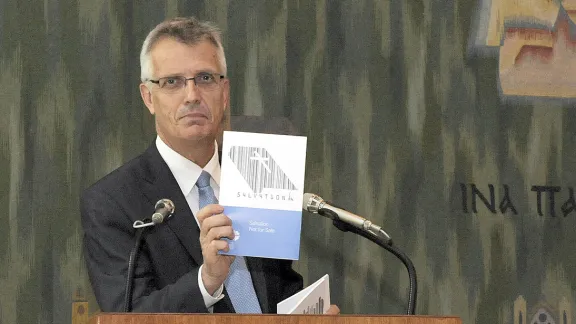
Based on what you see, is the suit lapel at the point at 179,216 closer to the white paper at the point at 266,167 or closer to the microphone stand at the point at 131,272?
the microphone stand at the point at 131,272

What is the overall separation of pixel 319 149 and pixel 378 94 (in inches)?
13.0

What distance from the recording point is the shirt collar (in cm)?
253

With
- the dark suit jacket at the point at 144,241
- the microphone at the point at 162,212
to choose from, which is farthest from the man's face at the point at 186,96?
the microphone at the point at 162,212

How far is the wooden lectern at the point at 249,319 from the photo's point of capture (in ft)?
5.19

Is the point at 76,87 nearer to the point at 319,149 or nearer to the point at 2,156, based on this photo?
the point at 2,156

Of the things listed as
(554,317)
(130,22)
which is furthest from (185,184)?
(554,317)

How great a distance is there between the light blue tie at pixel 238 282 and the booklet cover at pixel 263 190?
580 millimetres

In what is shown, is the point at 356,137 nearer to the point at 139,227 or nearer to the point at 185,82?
the point at 185,82

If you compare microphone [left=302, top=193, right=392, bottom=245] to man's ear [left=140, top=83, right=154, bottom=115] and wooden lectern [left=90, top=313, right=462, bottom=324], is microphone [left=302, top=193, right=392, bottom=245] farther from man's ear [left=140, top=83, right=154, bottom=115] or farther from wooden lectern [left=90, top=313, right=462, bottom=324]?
man's ear [left=140, top=83, right=154, bottom=115]

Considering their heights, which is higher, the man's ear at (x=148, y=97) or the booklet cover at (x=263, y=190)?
the man's ear at (x=148, y=97)

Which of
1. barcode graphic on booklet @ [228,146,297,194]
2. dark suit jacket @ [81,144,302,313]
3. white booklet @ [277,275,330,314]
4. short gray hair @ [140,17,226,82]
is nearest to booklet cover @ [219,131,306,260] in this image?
barcode graphic on booklet @ [228,146,297,194]

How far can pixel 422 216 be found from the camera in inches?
133

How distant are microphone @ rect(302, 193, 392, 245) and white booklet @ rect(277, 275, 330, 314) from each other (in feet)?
0.55

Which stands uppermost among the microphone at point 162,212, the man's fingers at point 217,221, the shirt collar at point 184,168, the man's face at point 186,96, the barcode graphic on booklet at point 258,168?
the man's face at point 186,96
